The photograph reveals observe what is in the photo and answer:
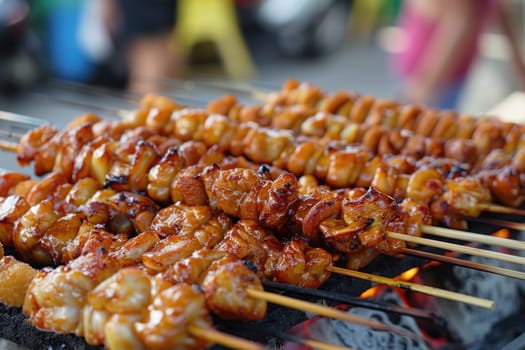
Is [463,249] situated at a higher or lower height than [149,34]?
higher

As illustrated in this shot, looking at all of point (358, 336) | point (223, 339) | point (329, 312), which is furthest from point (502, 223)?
point (223, 339)

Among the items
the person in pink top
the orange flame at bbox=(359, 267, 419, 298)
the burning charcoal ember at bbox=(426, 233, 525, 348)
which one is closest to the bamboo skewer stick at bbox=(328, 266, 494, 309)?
the orange flame at bbox=(359, 267, 419, 298)

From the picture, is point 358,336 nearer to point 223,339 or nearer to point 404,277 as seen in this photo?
point 404,277

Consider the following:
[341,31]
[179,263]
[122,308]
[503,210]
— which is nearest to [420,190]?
[503,210]

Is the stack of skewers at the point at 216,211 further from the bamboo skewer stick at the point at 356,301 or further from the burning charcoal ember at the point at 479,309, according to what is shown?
the burning charcoal ember at the point at 479,309

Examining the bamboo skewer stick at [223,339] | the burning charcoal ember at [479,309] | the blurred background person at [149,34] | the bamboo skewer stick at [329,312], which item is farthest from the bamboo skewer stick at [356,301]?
the blurred background person at [149,34]
